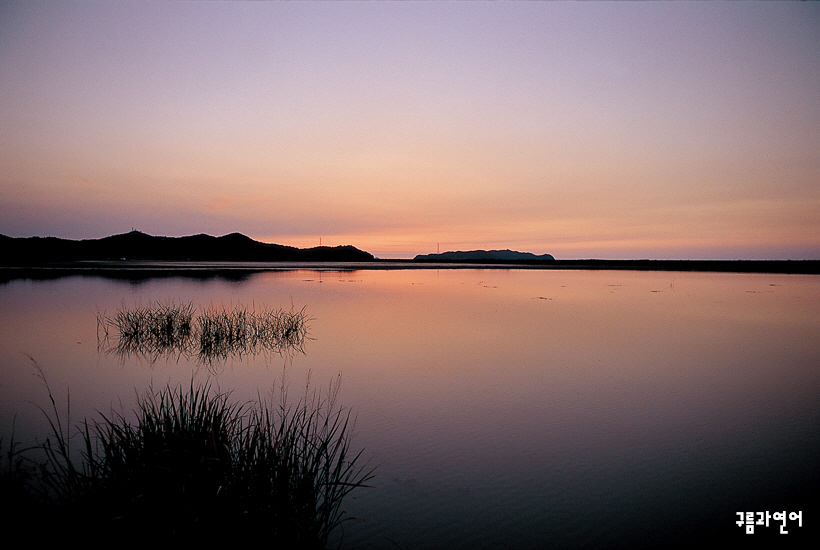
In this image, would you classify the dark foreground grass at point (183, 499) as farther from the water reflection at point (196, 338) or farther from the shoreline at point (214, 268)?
the shoreline at point (214, 268)

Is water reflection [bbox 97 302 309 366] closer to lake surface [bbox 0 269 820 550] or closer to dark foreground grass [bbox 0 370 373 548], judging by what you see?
lake surface [bbox 0 269 820 550]

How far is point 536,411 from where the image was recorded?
7867mm

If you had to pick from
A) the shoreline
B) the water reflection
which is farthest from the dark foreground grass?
the shoreline

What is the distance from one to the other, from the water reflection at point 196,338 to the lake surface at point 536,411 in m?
0.50

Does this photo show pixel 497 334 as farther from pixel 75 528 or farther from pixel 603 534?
pixel 75 528

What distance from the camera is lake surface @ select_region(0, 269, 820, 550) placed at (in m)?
4.64

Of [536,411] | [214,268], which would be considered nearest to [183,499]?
[536,411]

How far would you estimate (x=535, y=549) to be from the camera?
4148 mm

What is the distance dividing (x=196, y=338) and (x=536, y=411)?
965cm

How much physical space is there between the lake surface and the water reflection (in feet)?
1.63

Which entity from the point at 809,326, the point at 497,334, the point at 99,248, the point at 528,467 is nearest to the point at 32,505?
the point at 528,467

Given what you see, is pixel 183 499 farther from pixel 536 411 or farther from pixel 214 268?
pixel 214 268

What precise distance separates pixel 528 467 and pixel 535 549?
157 centimetres

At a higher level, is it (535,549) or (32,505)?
(32,505)
